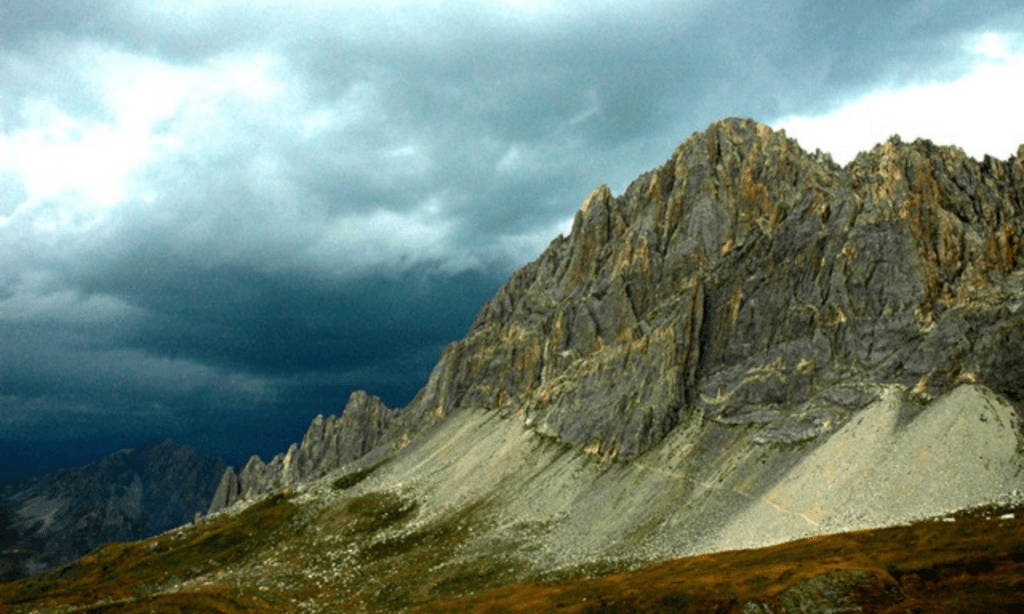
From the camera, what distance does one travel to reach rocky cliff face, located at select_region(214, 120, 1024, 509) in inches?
5123

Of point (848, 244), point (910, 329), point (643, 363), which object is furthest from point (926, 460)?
point (643, 363)

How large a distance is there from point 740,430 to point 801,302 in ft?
113

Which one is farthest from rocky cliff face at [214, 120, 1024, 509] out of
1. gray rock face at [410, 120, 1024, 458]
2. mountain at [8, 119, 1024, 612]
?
mountain at [8, 119, 1024, 612]

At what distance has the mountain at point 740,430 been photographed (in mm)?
105188

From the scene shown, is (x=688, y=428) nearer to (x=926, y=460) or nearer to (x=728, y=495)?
(x=728, y=495)

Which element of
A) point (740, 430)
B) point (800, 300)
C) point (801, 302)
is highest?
point (800, 300)

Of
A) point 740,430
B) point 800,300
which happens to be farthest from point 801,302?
point 740,430

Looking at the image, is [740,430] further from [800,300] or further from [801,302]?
[800,300]

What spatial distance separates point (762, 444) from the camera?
430 ft

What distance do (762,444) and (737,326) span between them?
130 feet

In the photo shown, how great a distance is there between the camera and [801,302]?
155 meters

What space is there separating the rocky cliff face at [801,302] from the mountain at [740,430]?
1.73 ft

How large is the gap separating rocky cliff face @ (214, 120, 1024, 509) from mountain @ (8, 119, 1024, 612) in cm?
53

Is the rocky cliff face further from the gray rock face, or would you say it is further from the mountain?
the mountain
